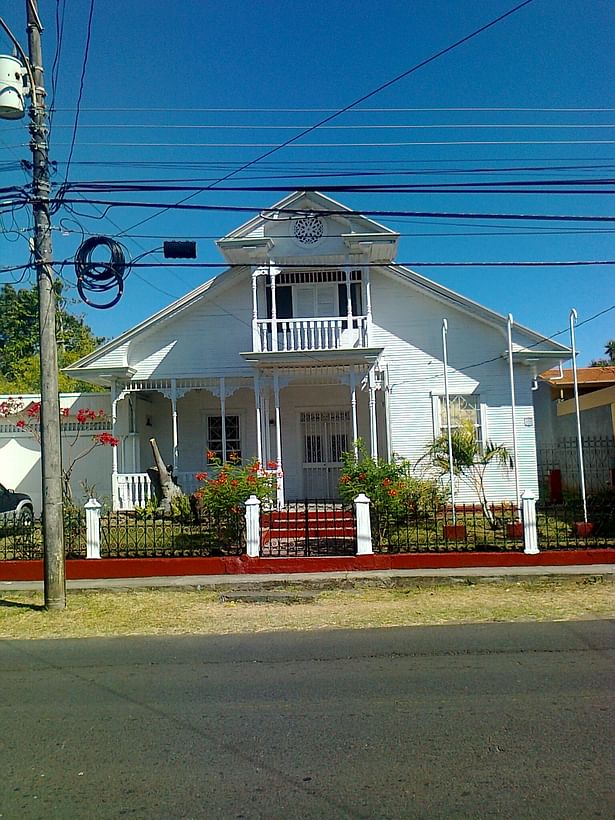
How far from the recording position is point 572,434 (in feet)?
69.2

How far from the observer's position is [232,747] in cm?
489

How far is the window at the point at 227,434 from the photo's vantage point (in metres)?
18.9

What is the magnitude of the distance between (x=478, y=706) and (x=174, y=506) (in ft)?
35.3

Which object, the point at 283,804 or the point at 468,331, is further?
the point at 468,331

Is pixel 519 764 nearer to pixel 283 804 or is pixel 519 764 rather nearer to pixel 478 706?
pixel 478 706

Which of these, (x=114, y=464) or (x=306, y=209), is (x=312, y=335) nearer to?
(x=306, y=209)

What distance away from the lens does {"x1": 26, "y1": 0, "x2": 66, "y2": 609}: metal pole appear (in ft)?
32.1

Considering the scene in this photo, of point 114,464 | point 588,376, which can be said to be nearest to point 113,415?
point 114,464

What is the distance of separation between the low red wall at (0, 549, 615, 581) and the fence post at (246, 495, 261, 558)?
6.5 inches

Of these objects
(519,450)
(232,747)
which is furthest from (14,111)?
(519,450)

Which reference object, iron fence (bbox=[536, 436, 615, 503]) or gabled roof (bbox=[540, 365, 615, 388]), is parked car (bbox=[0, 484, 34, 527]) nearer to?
iron fence (bbox=[536, 436, 615, 503])

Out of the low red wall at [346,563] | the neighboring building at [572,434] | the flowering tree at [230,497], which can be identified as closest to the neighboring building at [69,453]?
the flowering tree at [230,497]

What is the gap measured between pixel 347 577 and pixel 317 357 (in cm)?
629

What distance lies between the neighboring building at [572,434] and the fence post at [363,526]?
4967mm
